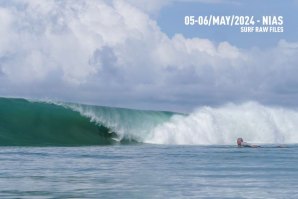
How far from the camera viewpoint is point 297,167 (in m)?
21.2

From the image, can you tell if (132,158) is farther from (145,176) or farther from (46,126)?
(46,126)

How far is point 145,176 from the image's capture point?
18.2 meters

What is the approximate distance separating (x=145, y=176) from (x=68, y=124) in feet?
74.4

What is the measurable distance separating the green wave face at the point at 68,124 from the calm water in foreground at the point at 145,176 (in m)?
11.6

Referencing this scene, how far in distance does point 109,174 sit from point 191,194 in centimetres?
412

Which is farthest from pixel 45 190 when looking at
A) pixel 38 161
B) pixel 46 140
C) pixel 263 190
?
pixel 46 140

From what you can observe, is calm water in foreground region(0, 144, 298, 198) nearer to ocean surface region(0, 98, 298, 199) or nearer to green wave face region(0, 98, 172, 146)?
ocean surface region(0, 98, 298, 199)

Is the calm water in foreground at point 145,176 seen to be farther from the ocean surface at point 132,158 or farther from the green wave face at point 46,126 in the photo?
the green wave face at point 46,126

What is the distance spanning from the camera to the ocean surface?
15.5 metres

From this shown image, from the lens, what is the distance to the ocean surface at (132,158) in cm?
1550

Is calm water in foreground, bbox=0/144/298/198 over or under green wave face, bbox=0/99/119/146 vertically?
under

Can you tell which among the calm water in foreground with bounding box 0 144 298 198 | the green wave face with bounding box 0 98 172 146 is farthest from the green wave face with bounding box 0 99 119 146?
the calm water in foreground with bounding box 0 144 298 198

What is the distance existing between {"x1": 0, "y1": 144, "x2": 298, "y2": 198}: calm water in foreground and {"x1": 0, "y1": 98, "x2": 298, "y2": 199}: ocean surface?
19mm

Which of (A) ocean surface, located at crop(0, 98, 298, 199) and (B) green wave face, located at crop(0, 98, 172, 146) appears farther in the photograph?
(B) green wave face, located at crop(0, 98, 172, 146)
